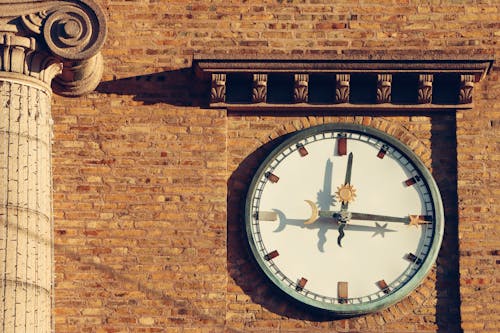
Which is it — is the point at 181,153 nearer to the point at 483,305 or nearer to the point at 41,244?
the point at 41,244

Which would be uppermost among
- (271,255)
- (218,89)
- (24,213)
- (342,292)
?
(218,89)

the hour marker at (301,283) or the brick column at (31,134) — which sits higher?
the brick column at (31,134)

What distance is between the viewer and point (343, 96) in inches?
726

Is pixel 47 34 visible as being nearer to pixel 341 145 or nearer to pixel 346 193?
pixel 341 145

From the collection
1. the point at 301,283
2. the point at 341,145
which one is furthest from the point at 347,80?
the point at 301,283

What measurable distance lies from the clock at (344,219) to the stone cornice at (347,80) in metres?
0.34

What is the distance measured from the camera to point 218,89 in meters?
18.4

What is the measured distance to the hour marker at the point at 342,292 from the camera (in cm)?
1808

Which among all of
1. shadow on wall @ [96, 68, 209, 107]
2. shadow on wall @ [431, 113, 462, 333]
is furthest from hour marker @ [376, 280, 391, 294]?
shadow on wall @ [96, 68, 209, 107]

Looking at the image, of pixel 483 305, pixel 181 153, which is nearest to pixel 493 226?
pixel 483 305

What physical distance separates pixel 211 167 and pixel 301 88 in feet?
3.79

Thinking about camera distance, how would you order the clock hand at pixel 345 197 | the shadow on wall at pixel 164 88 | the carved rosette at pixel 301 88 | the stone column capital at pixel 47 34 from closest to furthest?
1. the stone column capital at pixel 47 34
2. the clock hand at pixel 345 197
3. the carved rosette at pixel 301 88
4. the shadow on wall at pixel 164 88

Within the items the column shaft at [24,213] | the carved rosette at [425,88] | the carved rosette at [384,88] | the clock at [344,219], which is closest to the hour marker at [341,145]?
the clock at [344,219]

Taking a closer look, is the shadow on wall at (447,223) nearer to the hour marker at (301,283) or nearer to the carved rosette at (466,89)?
the carved rosette at (466,89)
